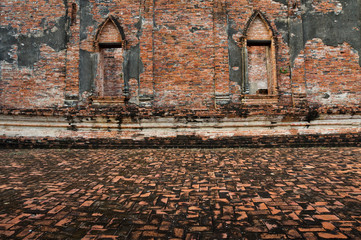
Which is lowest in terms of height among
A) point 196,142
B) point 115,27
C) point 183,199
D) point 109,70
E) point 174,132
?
point 183,199

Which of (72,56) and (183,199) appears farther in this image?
(72,56)

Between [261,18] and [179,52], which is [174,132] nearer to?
[179,52]

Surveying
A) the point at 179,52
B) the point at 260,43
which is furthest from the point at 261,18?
the point at 179,52

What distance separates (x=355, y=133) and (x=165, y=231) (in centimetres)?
706

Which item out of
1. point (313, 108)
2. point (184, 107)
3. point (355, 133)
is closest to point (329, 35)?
point (313, 108)

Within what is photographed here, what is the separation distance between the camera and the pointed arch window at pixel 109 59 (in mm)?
6539

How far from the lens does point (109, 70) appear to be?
24.7 ft

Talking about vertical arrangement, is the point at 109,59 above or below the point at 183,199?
above

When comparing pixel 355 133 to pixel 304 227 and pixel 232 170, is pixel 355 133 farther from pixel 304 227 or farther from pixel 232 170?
pixel 304 227

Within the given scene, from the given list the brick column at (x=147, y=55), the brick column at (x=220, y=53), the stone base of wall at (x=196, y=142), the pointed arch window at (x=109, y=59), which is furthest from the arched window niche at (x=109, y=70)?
the brick column at (x=220, y=53)

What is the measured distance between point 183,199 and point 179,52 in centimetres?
524

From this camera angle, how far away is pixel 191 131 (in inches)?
239

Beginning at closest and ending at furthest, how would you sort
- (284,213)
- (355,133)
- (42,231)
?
(42,231)
(284,213)
(355,133)

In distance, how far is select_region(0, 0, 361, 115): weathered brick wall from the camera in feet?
20.7
